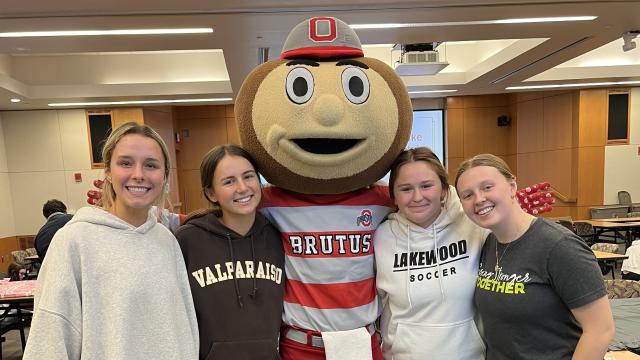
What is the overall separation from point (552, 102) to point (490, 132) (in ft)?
5.21

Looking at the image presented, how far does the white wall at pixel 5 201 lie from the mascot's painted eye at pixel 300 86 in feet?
29.7

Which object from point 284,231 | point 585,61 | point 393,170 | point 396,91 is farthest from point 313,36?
point 585,61

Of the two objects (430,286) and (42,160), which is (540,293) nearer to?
(430,286)

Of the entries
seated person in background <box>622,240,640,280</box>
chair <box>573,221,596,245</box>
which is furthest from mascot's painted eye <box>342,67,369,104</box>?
chair <box>573,221,596,245</box>

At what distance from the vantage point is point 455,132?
1068 cm

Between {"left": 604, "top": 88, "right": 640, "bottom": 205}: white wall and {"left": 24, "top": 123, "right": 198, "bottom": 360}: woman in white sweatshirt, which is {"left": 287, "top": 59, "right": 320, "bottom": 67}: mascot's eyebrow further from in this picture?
{"left": 604, "top": 88, "right": 640, "bottom": 205}: white wall

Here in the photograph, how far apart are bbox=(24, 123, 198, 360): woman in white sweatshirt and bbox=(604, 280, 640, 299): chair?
12.0 feet

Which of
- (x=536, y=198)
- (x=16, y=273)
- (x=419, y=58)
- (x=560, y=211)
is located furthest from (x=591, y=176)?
(x=16, y=273)

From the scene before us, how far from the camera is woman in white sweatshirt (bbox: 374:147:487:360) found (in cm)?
155

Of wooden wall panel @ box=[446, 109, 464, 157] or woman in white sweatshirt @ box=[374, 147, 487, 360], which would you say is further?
wooden wall panel @ box=[446, 109, 464, 157]

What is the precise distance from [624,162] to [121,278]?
36.0 feet

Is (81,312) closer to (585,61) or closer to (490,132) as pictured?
(585,61)

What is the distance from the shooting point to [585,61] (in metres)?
8.55

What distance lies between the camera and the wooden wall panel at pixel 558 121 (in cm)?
941
